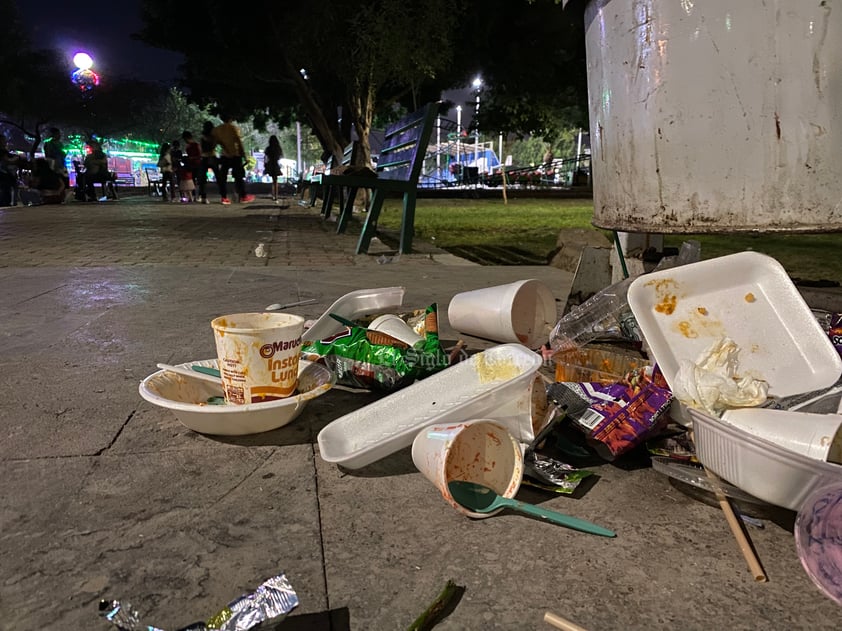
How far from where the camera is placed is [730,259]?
2162mm

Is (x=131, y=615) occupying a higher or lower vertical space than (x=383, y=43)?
lower

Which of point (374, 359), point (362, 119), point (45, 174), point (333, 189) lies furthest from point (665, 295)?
point (45, 174)

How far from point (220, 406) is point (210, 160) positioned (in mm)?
14549

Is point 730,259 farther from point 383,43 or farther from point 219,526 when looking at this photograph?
point 383,43

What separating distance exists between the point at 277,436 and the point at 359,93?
11.8m

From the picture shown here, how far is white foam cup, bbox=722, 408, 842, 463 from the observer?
1355 mm

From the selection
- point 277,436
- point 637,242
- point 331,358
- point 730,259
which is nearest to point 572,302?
point 637,242

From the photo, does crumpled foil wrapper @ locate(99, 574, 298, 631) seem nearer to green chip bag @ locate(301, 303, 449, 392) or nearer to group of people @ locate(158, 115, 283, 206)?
green chip bag @ locate(301, 303, 449, 392)

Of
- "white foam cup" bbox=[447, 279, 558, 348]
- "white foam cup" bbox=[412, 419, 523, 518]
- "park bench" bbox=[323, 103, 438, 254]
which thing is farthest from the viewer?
"park bench" bbox=[323, 103, 438, 254]

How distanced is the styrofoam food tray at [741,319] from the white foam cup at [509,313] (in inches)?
29.5

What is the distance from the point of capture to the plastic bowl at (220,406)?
5.79 feet

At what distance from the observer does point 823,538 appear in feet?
4.00

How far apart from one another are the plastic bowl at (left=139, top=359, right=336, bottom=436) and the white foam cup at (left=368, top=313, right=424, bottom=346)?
1.46 ft

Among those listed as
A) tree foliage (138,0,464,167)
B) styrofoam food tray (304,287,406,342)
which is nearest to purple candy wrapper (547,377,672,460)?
styrofoam food tray (304,287,406,342)
